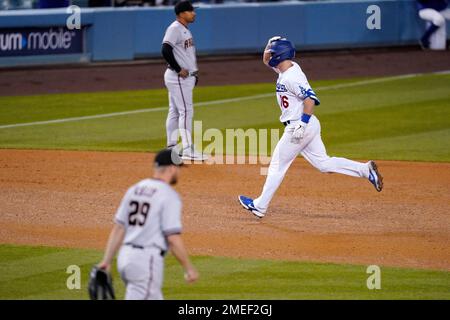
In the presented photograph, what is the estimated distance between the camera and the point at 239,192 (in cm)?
1295

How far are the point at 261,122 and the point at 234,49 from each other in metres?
7.67

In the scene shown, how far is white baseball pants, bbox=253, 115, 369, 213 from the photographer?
11.1m

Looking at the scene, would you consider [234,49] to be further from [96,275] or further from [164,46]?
[96,275]

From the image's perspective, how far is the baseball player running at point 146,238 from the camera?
7.08 metres

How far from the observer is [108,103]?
64.8ft

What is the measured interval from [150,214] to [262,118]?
1107cm

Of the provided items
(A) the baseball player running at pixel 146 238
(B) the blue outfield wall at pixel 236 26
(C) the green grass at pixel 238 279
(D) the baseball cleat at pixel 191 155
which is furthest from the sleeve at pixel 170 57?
(B) the blue outfield wall at pixel 236 26

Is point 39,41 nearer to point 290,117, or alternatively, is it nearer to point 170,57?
point 170,57

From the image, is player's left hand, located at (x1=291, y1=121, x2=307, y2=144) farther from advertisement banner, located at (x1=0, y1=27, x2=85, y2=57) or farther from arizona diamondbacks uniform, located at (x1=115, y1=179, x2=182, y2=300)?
advertisement banner, located at (x1=0, y1=27, x2=85, y2=57)

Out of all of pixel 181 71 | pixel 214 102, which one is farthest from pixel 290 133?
pixel 214 102
